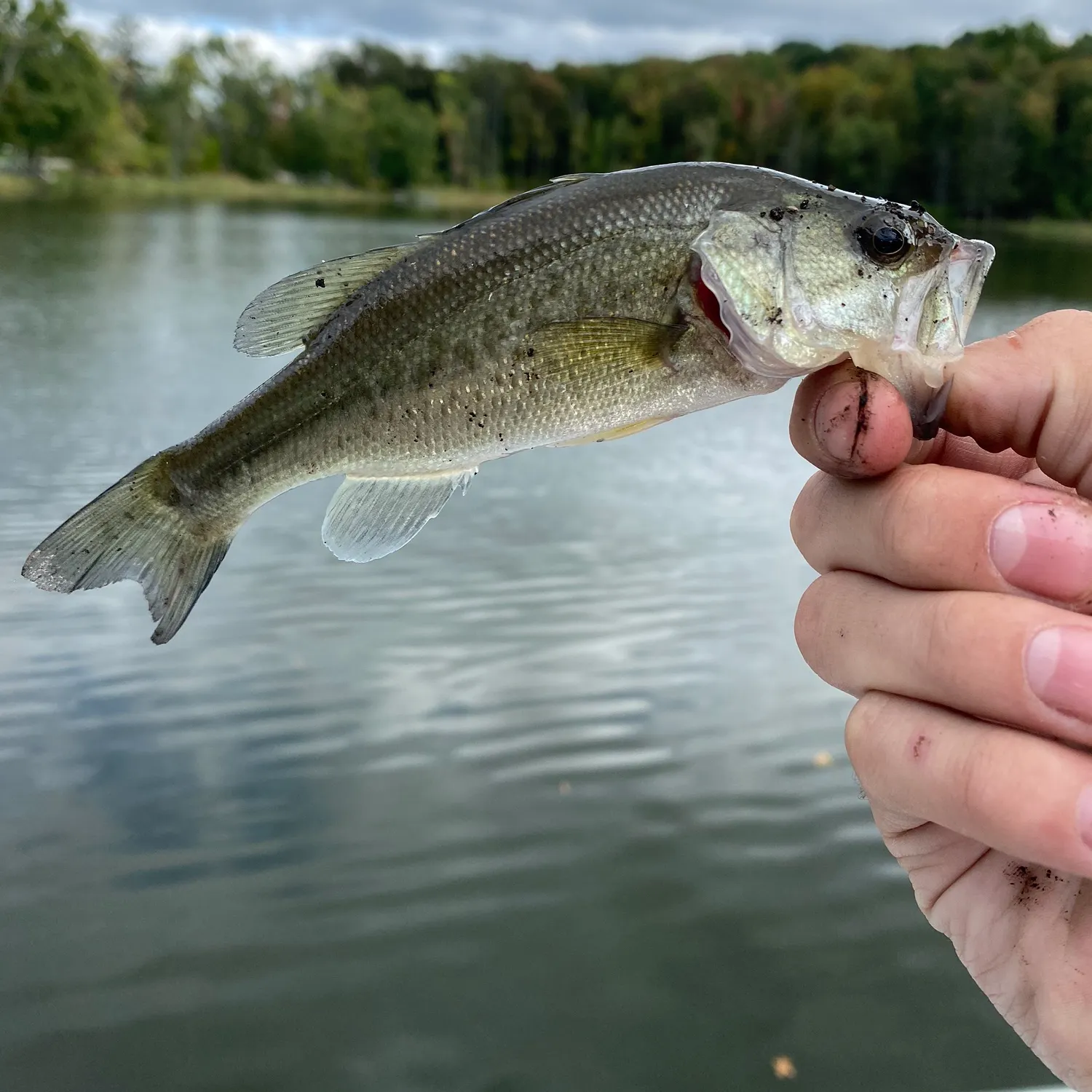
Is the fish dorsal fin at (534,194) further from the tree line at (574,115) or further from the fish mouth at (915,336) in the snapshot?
the tree line at (574,115)

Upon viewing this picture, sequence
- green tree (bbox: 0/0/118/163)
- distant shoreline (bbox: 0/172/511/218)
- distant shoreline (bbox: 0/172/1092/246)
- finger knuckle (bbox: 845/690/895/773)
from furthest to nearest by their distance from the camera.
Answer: green tree (bbox: 0/0/118/163)
distant shoreline (bbox: 0/172/511/218)
distant shoreline (bbox: 0/172/1092/246)
finger knuckle (bbox: 845/690/895/773)

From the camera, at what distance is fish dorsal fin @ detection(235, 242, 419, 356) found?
2320mm

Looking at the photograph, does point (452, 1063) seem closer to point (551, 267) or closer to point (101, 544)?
point (101, 544)

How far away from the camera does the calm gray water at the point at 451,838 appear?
4668mm

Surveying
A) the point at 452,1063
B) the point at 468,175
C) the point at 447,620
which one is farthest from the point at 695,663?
the point at 468,175

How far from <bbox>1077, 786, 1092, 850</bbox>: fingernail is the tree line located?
127 ft

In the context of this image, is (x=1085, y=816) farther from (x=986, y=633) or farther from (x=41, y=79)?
(x=41, y=79)

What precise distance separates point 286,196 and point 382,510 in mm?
104072

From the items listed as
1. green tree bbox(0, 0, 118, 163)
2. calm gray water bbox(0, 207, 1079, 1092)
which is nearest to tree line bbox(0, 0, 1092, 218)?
green tree bbox(0, 0, 118, 163)

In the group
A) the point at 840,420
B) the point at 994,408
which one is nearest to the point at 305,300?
the point at 840,420

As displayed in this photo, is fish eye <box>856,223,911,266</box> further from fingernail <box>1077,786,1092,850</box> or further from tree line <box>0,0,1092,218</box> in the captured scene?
tree line <box>0,0,1092,218</box>

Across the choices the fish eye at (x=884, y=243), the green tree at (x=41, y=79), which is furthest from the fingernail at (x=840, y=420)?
the green tree at (x=41, y=79)

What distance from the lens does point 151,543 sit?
8.13ft

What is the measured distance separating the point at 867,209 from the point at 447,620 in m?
7.23
